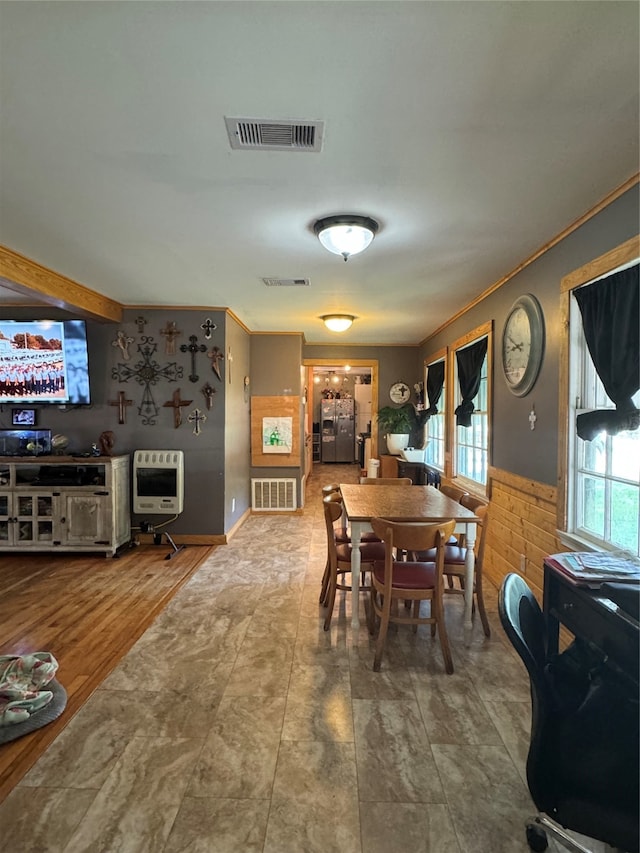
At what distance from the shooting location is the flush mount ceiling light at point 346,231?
8.30 ft

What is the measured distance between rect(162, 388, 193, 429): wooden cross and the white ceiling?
185cm

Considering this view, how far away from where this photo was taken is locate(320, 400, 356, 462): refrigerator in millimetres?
12906

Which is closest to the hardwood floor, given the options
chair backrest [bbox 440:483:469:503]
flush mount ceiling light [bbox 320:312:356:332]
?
chair backrest [bbox 440:483:469:503]

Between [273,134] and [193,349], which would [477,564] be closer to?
[273,134]

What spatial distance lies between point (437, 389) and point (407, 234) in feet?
11.4

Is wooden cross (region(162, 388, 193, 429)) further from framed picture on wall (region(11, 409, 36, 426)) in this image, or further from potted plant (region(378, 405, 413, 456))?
potted plant (region(378, 405, 413, 456))

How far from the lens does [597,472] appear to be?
251cm

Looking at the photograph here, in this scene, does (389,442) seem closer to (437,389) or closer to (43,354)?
(437,389)

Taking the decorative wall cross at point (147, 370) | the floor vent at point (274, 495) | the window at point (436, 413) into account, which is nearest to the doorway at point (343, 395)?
the window at point (436, 413)

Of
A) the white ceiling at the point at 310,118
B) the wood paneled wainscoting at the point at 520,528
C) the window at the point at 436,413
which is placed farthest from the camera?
the window at the point at 436,413

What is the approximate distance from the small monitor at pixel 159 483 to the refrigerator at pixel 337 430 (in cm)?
839

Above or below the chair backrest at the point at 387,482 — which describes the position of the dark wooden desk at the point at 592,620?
below

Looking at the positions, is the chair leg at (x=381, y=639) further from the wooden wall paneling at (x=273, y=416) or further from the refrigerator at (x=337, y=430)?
the refrigerator at (x=337, y=430)

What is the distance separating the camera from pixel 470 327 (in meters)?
4.65
